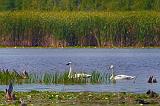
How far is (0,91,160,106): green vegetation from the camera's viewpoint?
87.2ft

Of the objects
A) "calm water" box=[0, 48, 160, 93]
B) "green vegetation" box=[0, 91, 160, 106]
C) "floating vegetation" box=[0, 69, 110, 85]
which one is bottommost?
"calm water" box=[0, 48, 160, 93]

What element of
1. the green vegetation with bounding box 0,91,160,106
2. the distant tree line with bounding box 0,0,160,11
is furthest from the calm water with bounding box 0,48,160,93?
the distant tree line with bounding box 0,0,160,11

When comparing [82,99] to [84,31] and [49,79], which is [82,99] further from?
[84,31]

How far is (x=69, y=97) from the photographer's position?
2802 cm

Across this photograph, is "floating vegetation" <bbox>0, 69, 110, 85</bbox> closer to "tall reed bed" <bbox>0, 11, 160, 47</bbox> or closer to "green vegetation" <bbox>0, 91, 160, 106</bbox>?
"green vegetation" <bbox>0, 91, 160, 106</bbox>

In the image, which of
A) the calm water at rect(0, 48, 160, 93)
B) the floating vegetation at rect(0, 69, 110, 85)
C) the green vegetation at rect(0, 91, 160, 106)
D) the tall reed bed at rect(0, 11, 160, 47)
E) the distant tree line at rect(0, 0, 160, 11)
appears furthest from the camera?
the distant tree line at rect(0, 0, 160, 11)

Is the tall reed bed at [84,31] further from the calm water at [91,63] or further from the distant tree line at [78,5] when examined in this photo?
the distant tree line at [78,5]

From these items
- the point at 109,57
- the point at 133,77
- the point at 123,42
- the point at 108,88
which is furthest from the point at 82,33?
the point at 108,88

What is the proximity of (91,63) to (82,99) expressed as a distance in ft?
78.8

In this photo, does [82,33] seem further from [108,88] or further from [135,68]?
[108,88]

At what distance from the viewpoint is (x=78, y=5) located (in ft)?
349

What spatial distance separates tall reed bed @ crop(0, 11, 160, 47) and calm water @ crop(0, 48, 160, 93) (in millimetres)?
1821

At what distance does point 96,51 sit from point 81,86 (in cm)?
3221

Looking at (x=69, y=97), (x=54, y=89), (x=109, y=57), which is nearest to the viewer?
(x=69, y=97)
